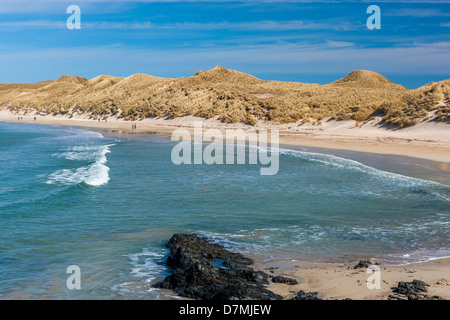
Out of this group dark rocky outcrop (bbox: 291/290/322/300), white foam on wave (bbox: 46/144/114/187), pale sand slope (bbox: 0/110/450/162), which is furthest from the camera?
pale sand slope (bbox: 0/110/450/162)

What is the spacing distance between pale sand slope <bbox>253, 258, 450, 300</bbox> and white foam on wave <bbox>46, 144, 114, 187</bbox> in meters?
9.73

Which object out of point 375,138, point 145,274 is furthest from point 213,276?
point 375,138

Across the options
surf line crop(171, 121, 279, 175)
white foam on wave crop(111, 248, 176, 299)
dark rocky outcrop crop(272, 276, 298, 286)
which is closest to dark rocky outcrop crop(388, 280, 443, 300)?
dark rocky outcrop crop(272, 276, 298, 286)

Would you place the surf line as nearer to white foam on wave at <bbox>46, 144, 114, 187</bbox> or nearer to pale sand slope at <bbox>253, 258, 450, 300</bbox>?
white foam on wave at <bbox>46, 144, 114, 187</bbox>

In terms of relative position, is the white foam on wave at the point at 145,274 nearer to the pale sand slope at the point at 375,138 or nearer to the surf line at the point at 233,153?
the surf line at the point at 233,153

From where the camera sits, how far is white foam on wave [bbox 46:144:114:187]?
15.8 m

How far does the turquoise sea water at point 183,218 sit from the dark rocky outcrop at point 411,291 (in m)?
1.41

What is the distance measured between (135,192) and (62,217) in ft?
10.5

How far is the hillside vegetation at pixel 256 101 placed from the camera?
34375mm

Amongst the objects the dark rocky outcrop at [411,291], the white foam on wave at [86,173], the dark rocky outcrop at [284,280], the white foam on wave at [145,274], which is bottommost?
the white foam on wave at [145,274]

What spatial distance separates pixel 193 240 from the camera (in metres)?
8.60

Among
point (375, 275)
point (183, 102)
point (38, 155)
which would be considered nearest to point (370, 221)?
point (375, 275)

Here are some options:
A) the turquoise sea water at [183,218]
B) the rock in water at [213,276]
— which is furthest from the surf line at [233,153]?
the rock in water at [213,276]
